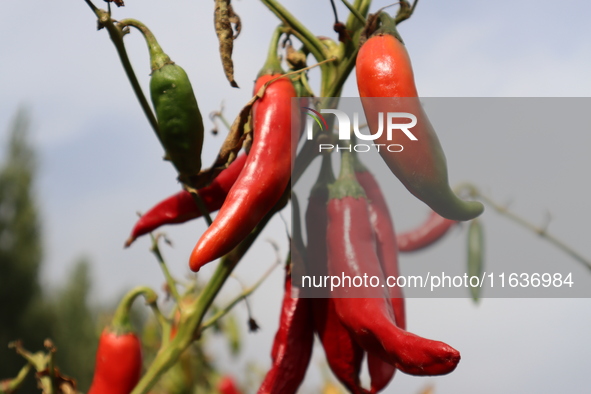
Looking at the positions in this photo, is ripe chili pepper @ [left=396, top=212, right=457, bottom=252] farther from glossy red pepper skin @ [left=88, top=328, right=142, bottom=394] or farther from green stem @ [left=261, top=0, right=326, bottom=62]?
glossy red pepper skin @ [left=88, top=328, right=142, bottom=394]

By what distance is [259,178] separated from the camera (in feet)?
3.09

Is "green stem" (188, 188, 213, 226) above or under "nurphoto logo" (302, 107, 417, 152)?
under

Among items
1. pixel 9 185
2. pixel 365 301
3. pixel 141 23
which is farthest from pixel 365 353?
pixel 9 185

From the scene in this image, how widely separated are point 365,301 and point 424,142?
0.27 metres

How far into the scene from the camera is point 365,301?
102cm

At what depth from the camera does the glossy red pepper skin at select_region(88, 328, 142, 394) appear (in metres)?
1.31

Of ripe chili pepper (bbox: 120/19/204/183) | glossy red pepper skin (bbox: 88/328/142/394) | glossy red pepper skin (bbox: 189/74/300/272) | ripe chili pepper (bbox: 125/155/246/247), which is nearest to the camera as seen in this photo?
glossy red pepper skin (bbox: 189/74/300/272)

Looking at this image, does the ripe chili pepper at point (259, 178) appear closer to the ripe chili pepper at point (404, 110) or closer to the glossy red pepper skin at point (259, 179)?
the glossy red pepper skin at point (259, 179)

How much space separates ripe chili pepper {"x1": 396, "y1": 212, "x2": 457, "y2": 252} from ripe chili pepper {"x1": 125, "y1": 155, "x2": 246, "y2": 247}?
1.40 ft

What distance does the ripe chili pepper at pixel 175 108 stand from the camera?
981mm

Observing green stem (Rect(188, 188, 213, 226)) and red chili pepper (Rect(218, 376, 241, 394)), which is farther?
red chili pepper (Rect(218, 376, 241, 394))

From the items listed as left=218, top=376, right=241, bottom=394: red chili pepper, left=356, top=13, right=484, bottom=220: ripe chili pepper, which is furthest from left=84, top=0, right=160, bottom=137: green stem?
left=218, top=376, right=241, bottom=394: red chili pepper

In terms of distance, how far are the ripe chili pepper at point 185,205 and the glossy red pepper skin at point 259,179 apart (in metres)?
0.21

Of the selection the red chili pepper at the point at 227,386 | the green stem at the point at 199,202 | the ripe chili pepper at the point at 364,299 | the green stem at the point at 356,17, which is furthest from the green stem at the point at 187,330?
the red chili pepper at the point at 227,386
